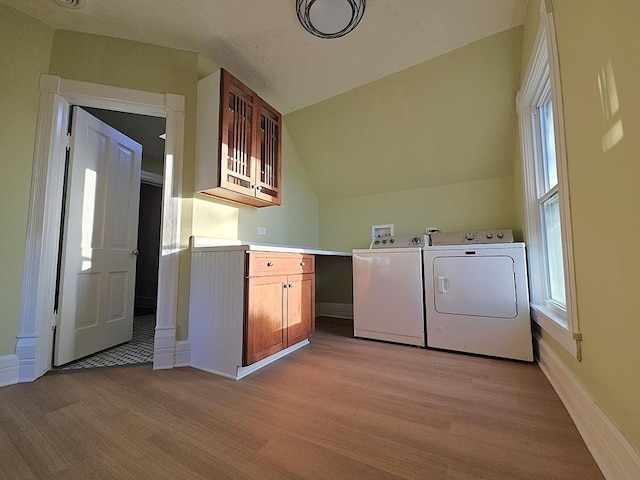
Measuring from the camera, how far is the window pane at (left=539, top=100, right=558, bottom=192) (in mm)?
1735

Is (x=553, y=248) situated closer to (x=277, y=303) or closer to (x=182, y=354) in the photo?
(x=277, y=303)

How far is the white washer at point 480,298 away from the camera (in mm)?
1950

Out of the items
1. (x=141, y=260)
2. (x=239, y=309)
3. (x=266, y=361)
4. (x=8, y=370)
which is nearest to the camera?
(x=8, y=370)

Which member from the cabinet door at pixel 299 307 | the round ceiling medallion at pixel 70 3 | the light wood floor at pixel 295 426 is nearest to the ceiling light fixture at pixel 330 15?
the round ceiling medallion at pixel 70 3

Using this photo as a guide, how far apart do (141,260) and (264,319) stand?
352 cm

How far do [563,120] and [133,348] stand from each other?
3.29 m

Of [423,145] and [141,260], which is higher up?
[423,145]

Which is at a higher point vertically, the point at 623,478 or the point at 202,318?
the point at 202,318

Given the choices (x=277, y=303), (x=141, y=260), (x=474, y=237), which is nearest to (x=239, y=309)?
(x=277, y=303)

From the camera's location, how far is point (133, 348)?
229 cm

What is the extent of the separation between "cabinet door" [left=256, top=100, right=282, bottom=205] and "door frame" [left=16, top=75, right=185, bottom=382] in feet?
2.00

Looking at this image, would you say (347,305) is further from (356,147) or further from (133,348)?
(133,348)

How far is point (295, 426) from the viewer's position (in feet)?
3.90

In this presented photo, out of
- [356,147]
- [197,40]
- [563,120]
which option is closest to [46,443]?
[197,40]
